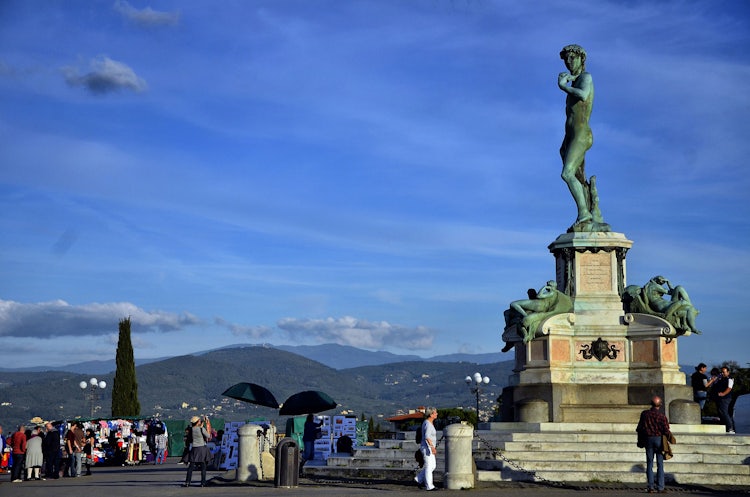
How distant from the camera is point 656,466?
21641 millimetres

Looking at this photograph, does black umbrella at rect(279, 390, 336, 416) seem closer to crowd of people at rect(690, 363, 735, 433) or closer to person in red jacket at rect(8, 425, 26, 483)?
person in red jacket at rect(8, 425, 26, 483)

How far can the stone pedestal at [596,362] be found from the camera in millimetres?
25828

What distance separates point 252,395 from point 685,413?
11.7 m

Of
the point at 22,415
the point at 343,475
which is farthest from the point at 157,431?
the point at 22,415

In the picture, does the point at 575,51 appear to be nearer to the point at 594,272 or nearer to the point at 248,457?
the point at 594,272

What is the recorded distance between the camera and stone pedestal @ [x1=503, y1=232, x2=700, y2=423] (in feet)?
84.7

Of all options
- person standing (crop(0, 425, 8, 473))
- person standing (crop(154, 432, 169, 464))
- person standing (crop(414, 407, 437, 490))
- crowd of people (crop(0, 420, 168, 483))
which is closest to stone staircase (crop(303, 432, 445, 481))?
person standing (crop(414, 407, 437, 490))

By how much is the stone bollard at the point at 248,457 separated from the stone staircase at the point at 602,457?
4458 millimetres

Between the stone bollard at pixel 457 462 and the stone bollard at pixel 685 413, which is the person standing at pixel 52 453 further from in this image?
the stone bollard at pixel 685 413

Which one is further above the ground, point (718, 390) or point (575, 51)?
point (575, 51)

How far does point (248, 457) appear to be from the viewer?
2355 centimetres

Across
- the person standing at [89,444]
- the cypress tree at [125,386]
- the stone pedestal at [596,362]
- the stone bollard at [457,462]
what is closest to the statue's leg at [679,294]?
the stone pedestal at [596,362]

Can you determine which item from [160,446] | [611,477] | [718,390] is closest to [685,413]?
[718,390]

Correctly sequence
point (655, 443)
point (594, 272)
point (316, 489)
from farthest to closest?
point (594, 272)
point (316, 489)
point (655, 443)
